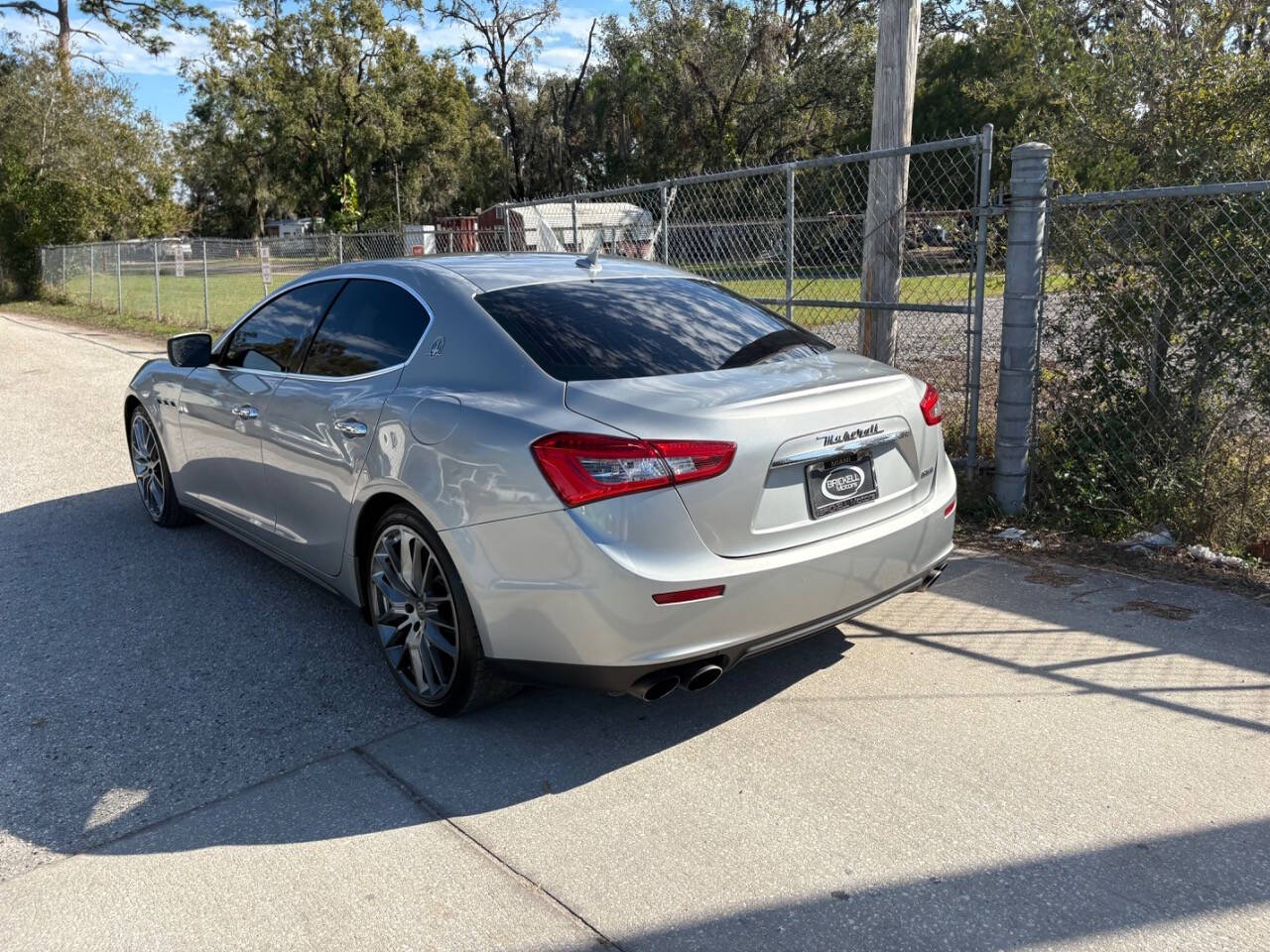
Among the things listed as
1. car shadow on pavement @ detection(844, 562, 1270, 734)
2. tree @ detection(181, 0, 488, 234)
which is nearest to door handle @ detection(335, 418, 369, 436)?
car shadow on pavement @ detection(844, 562, 1270, 734)

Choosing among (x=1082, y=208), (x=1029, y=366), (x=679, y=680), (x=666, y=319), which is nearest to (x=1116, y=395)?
(x=1029, y=366)

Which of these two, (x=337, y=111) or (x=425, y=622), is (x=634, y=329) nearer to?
(x=425, y=622)

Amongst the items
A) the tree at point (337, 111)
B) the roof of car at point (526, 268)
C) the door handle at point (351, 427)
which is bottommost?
the door handle at point (351, 427)

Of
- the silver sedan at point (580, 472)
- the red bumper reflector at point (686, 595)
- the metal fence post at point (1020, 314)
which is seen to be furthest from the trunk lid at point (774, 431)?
the metal fence post at point (1020, 314)

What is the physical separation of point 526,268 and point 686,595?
1.85 m

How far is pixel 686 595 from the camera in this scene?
3.12 m

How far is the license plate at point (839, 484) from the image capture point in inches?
134

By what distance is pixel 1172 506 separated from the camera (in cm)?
539

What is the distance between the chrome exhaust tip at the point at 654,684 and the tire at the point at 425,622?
547 millimetres

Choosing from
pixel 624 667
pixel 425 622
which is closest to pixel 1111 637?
pixel 624 667

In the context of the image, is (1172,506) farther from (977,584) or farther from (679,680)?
(679,680)

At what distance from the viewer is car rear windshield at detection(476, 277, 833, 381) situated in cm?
366

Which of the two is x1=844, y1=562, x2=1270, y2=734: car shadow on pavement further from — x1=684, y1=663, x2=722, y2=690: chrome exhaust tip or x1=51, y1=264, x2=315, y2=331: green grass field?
x1=51, y1=264, x2=315, y2=331: green grass field

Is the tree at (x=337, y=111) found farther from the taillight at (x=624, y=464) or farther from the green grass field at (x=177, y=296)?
the taillight at (x=624, y=464)
